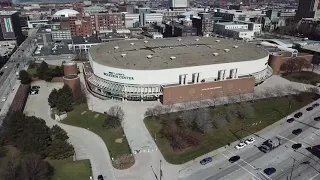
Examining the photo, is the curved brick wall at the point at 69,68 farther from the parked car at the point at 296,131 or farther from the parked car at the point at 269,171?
the parked car at the point at 296,131

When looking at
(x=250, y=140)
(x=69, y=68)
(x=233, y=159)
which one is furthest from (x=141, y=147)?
(x=69, y=68)

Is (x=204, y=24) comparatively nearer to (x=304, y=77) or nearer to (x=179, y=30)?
(x=179, y=30)

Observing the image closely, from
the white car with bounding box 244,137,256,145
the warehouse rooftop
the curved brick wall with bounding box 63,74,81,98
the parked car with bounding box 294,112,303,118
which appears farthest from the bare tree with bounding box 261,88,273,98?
the curved brick wall with bounding box 63,74,81,98

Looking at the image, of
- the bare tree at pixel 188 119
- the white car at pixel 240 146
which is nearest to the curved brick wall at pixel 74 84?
the bare tree at pixel 188 119

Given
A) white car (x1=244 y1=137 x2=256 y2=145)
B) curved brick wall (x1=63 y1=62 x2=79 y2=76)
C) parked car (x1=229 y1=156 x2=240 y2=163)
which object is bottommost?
parked car (x1=229 y1=156 x2=240 y2=163)

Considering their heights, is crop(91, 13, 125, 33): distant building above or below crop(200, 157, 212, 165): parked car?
above

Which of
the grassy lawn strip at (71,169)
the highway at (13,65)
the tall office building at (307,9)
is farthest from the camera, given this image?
the tall office building at (307,9)

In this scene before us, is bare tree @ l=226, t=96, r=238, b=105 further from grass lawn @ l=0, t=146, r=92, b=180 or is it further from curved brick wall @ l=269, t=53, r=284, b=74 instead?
grass lawn @ l=0, t=146, r=92, b=180
